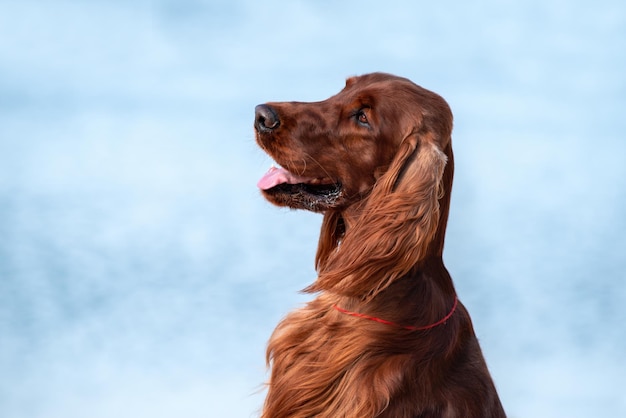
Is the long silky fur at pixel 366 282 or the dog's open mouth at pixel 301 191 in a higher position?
the dog's open mouth at pixel 301 191

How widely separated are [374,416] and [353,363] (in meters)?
0.29

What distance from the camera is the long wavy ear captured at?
4980mm

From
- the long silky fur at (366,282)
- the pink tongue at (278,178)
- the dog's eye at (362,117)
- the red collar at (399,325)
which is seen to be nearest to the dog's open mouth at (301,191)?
the pink tongue at (278,178)

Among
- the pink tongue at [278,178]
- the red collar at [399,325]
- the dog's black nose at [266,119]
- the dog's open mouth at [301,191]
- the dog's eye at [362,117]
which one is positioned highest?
the dog's black nose at [266,119]

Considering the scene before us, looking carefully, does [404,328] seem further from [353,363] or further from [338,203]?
[338,203]

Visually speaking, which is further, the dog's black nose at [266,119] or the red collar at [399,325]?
the dog's black nose at [266,119]

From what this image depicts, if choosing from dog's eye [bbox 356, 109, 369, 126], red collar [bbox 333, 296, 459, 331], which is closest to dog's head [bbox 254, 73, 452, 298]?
dog's eye [bbox 356, 109, 369, 126]

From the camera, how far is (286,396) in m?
5.18

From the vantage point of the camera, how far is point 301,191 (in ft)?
17.5

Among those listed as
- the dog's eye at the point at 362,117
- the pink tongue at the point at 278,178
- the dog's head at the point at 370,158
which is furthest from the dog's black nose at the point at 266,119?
the dog's eye at the point at 362,117

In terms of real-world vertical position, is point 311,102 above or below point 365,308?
above

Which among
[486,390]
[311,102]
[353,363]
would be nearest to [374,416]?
[353,363]

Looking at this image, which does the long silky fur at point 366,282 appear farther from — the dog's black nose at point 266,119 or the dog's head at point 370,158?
the dog's black nose at point 266,119

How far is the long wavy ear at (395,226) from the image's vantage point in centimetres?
498
